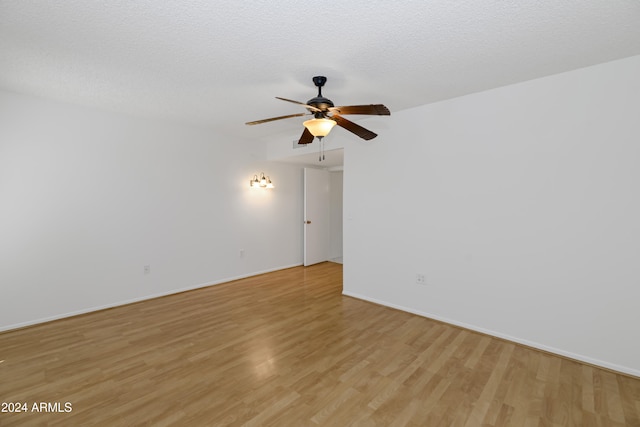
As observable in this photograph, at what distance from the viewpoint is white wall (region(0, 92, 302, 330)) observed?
3.04 meters

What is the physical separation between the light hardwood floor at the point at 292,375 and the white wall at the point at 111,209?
1.56 ft

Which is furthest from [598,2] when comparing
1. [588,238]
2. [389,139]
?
[389,139]

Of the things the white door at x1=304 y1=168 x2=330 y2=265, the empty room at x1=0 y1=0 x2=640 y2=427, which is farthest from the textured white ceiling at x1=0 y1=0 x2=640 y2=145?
the white door at x1=304 y1=168 x2=330 y2=265

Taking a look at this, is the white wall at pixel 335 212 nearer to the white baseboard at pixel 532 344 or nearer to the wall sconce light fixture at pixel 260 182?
the wall sconce light fixture at pixel 260 182

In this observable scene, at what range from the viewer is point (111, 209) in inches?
143

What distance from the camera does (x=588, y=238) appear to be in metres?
2.43

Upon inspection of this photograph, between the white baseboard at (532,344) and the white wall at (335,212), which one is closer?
the white baseboard at (532,344)

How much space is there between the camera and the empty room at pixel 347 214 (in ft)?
6.09

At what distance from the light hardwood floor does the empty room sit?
0.07 ft

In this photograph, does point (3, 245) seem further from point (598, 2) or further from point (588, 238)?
point (588, 238)

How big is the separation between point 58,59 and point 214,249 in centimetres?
301

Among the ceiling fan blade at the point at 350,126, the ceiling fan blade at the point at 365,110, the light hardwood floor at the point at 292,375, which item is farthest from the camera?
the ceiling fan blade at the point at 350,126

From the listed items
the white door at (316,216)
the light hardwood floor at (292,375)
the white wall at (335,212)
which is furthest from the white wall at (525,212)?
the white wall at (335,212)

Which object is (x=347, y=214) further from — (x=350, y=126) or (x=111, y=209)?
(x=111, y=209)
